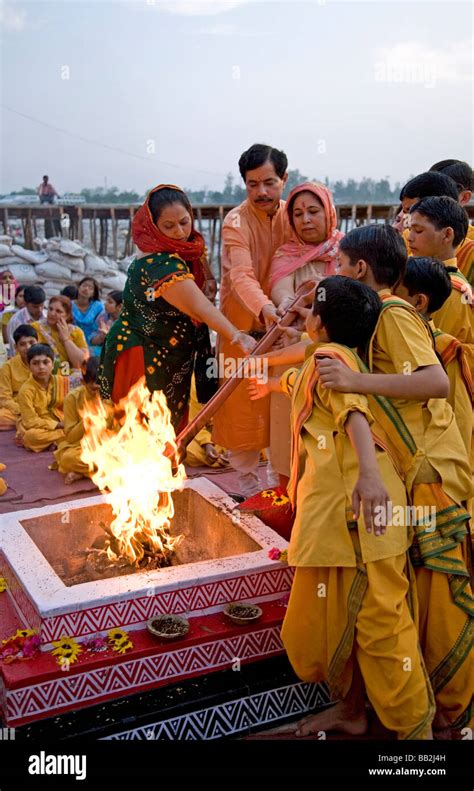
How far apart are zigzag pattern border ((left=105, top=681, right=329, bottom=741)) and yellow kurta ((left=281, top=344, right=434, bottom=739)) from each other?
0.23 metres

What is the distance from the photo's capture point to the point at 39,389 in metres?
7.31

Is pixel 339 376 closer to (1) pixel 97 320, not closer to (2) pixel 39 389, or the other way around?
(2) pixel 39 389

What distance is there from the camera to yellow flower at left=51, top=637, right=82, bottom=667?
2.76m

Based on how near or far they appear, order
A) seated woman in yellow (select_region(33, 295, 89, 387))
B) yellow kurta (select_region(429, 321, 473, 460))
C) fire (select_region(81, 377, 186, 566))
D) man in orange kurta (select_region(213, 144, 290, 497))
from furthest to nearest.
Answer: seated woman in yellow (select_region(33, 295, 89, 387)) < man in orange kurta (select_region(213, 144, 290, 497)) < fire (select_region(81, 377, 186, 566)) < yellow kurta (select_region(429, 321, 473, 460))

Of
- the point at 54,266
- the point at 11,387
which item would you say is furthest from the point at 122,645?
the point at 54,266

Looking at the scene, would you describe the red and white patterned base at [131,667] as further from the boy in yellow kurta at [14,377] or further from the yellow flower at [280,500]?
the boy in yellow kurta at [14,377]

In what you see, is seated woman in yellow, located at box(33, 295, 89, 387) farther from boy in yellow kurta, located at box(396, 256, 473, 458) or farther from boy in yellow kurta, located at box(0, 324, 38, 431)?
boy in yellow kurta, located at box(396, 256, 473, 458)

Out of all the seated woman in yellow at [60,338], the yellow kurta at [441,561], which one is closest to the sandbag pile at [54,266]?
the seated woman in yellow at [60,338]

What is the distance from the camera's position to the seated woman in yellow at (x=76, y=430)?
242 inches

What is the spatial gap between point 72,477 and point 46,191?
19132 mm

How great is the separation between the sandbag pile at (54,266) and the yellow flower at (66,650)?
13917 millimetres

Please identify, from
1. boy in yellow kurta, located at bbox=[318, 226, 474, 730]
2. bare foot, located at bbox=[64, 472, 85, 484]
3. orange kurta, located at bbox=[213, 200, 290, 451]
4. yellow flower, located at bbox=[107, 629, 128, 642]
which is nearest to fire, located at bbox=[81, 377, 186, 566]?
yellow flower, located at bbox=[107, 629, 128, 642]

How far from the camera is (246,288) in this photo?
4.18m

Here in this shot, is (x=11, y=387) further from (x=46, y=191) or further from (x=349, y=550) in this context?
(x=46, y=191)
